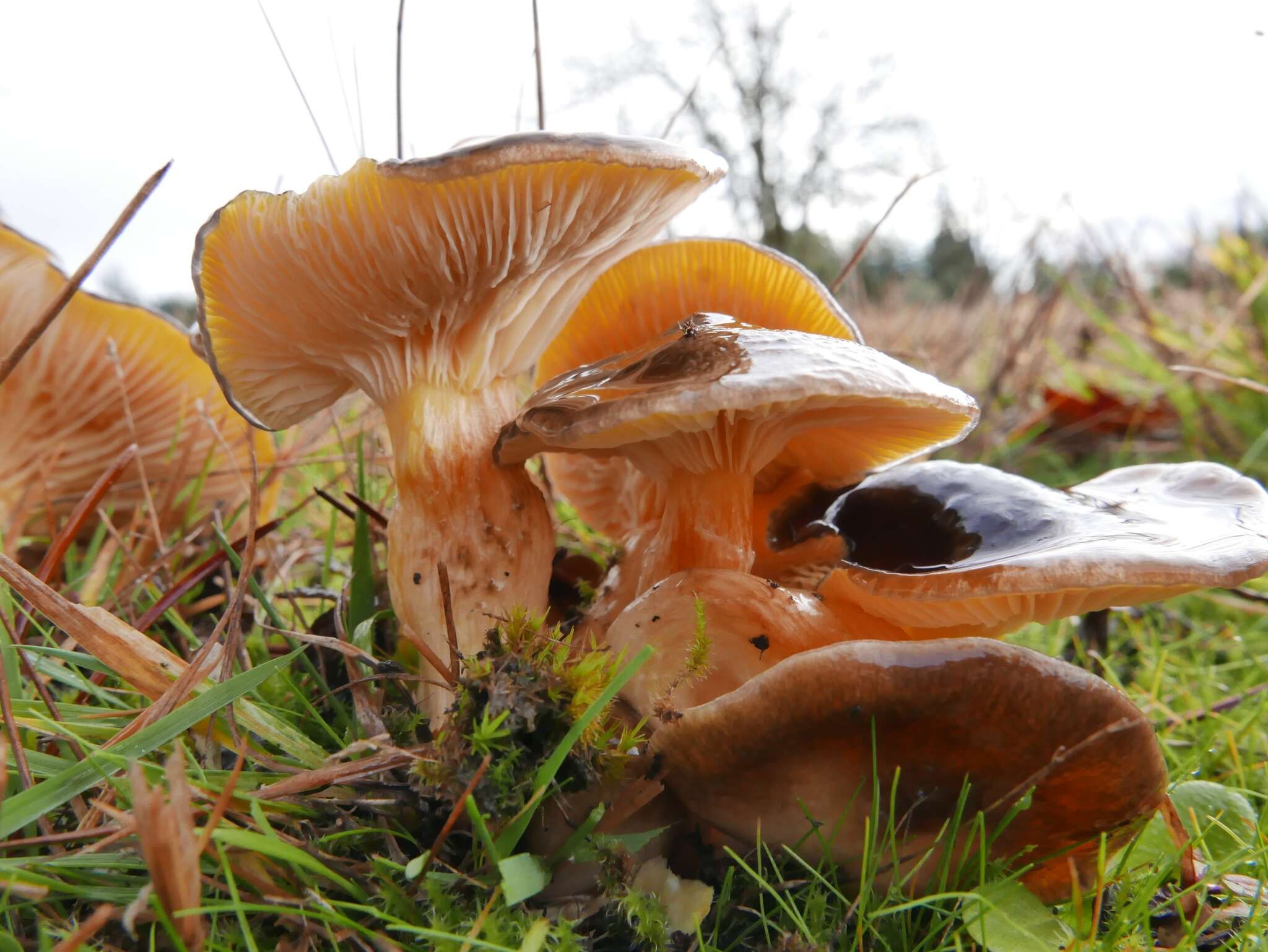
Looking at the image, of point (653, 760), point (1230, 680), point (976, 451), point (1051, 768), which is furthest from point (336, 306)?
point (976, 451)

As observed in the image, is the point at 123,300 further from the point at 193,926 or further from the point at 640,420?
the point at 193,926

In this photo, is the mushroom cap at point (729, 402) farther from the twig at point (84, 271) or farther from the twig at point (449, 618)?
the twig at point (84, 271)

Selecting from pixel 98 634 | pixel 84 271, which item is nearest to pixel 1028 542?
pixel 98 634

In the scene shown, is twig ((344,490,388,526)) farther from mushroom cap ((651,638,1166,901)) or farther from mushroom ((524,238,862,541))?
mushroom cap ((651,638,1166,901))

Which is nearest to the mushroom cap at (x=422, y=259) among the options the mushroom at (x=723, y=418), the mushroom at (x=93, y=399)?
the mushroom at (x=723, y=418)

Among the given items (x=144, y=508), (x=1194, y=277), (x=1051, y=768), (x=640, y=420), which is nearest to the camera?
(x=1051, y=768)

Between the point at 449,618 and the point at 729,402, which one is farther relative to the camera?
the point at 449,618

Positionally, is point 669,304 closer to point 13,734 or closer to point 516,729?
point 516,729
